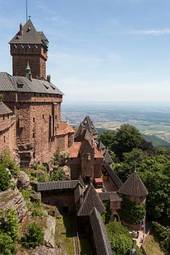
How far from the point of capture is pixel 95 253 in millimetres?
34625

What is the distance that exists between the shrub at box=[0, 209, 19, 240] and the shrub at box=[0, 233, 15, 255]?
2.07 ft

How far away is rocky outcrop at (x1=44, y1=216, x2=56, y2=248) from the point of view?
33312 millimetres

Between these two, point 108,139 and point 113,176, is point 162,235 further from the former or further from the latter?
point 108,139

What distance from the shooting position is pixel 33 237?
32.2 meters

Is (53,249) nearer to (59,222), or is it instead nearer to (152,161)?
(59,222)

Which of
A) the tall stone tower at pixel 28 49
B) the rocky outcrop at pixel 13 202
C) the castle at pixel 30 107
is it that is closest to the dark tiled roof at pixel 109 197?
the castle at pixel 30 107

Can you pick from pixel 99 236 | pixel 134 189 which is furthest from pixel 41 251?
pixel 134 189

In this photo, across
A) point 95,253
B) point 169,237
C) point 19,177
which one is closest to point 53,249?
point 95,253

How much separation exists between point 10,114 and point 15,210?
16448mm

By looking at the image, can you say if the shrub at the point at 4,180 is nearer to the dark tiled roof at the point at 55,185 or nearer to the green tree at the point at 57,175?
the dark tiled roof at the point at 55,185

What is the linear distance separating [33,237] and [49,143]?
86.0ft

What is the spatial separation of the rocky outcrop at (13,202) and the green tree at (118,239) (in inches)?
381

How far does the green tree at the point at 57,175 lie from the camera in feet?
169

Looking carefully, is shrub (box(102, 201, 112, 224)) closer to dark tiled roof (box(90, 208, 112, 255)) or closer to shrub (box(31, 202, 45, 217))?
dark tiled roof (box(90, 208, 112, 255))
